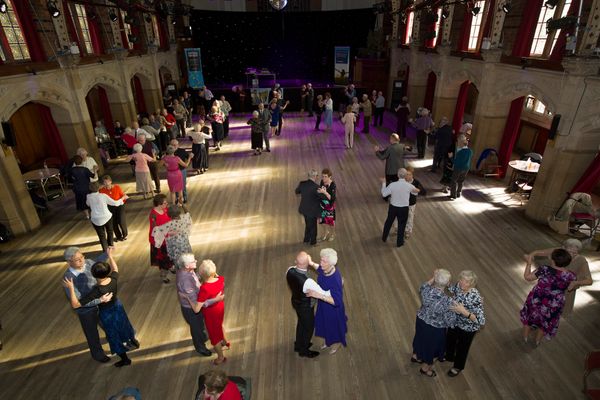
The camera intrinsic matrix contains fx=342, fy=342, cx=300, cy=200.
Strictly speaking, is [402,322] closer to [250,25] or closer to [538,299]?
[538,299]

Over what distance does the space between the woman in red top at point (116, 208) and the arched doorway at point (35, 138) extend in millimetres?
4029

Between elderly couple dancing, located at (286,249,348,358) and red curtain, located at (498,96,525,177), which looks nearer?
elderly couple dancing, located at (286,249,348,358)

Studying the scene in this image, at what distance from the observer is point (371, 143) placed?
11547mm

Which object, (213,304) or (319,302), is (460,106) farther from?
(213,304)

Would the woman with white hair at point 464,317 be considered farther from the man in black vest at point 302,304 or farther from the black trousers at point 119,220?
the black trousers at point 119,220

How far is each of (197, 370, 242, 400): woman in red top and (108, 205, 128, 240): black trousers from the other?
14.4 feet

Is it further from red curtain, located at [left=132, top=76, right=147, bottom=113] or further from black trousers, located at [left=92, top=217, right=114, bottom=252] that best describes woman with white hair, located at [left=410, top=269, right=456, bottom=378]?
red curtain, located at [left=132, top=76, right=147, bottom=113]

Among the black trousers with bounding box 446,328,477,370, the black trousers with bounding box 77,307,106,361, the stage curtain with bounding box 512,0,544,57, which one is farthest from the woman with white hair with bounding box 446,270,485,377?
the stage curtain with bounding box 512,0,544,57

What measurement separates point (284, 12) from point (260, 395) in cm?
2083

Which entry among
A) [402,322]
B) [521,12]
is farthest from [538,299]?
[521,12]

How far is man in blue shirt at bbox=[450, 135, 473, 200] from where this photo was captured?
6.98m

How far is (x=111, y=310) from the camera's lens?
138 inches

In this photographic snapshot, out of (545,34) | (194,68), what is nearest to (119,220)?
(545,34)

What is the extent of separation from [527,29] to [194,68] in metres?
14.9
